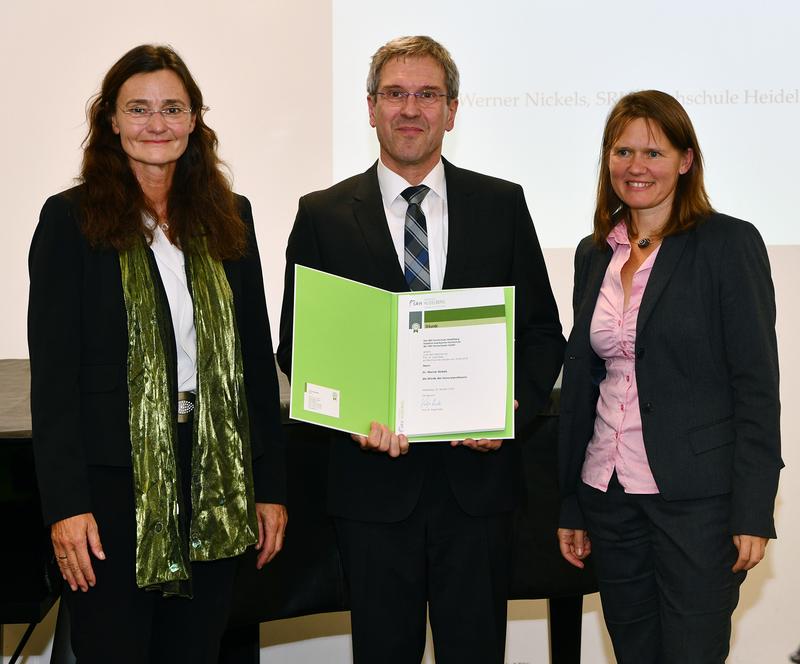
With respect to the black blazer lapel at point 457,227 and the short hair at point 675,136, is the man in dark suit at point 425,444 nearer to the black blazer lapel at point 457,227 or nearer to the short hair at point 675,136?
the black blazer lapel at point 457,227

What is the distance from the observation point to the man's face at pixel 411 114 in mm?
2273

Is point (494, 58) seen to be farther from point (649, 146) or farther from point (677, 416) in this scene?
point (677, 416)

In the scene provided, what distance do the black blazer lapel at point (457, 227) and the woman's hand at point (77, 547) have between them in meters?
0.93

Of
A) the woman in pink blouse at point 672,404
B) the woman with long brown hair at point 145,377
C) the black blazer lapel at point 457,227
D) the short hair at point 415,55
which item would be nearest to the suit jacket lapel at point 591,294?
the woman in pink blouse at point 672,404

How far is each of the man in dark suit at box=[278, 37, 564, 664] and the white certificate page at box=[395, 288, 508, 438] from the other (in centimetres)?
8

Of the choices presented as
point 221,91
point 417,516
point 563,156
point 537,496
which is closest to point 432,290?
point 417,516

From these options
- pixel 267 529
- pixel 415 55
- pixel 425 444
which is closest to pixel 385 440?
pixel 425 444

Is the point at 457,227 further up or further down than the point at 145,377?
further up

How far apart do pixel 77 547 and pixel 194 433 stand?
32 cm

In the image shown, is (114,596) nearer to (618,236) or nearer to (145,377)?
(145,377)

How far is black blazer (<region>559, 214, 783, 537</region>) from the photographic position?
2.07 m

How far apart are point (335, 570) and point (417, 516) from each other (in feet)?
1.80

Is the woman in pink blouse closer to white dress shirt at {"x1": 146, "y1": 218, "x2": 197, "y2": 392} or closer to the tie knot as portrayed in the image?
the tie knot

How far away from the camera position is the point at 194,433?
202 centimetres
